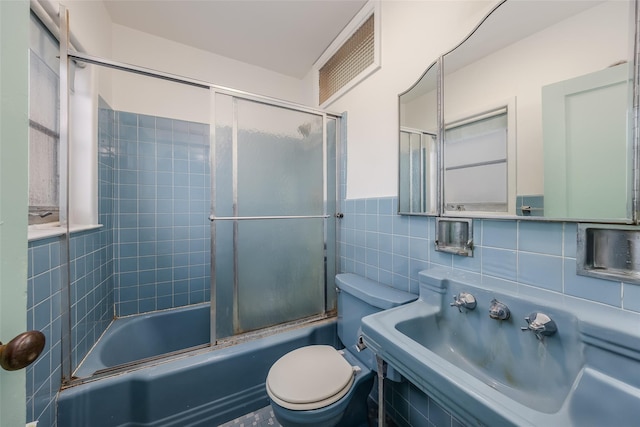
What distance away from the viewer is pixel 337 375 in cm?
110

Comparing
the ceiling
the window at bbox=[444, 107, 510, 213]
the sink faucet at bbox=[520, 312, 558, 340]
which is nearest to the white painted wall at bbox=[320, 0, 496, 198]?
the window at bbox=[444, 107, 510, 213]

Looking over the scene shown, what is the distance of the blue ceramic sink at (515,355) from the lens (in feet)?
1.63

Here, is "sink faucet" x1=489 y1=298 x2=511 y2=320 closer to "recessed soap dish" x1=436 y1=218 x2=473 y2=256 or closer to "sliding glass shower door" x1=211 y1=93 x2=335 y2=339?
"recessed soap dish" x1=436 y1=218 x2=473 y2=256

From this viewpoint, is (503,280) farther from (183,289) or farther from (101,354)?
(183,289)

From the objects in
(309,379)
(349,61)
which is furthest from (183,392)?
(349,61)

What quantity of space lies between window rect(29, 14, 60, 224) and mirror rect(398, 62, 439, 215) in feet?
5.70

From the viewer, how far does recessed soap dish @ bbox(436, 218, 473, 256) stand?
3.25ft

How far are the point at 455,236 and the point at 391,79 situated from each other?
97cm

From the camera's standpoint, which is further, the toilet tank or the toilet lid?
the toilet tank

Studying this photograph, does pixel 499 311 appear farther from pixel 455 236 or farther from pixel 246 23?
pixel 246 23

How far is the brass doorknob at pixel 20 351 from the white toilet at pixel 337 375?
2.85ft

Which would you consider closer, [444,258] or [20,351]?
[20,351]

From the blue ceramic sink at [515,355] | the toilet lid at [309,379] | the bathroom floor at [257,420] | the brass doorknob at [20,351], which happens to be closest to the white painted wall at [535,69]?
the blue ceramic sink at [515,355]

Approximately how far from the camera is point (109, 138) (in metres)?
1.79
